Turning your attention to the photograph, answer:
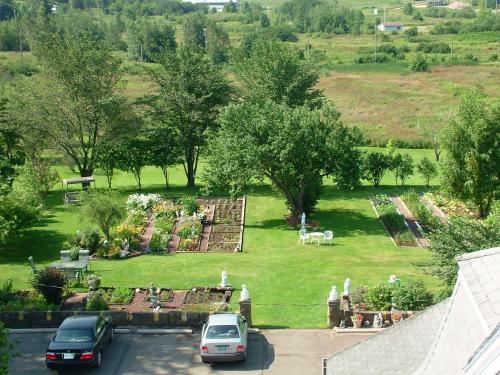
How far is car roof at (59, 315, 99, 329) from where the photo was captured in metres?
19.4

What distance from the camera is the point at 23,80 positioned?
4547 centimetres

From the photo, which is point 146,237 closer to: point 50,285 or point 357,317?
point 50,285

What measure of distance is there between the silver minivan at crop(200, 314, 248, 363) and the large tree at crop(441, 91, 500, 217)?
22934 millimetres

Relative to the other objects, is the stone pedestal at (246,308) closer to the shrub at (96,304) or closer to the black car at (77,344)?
the black car at (77,344)

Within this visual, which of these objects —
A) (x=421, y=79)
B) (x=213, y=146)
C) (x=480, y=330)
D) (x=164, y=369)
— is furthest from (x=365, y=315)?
(x=421, y=79)

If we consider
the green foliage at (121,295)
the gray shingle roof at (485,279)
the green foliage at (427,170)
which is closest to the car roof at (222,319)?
the green foliage at (121,295)

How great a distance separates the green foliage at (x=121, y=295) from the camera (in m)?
24.5

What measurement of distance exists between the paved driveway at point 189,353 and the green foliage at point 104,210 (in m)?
9.62

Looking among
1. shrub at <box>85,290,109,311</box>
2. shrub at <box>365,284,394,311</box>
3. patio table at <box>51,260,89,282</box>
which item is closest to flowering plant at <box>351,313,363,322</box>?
shrub at <box>365,284,394,311</box>

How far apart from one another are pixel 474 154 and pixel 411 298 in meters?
18.0

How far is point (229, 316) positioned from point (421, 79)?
7944 cm

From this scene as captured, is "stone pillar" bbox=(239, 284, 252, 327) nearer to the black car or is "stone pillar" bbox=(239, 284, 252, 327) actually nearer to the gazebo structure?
the black car

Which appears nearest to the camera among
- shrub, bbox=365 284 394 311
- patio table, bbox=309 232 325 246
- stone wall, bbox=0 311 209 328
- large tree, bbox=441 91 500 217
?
stone wall, bbox=0 311 209 328

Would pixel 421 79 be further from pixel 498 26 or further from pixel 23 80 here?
pixel 498 26
